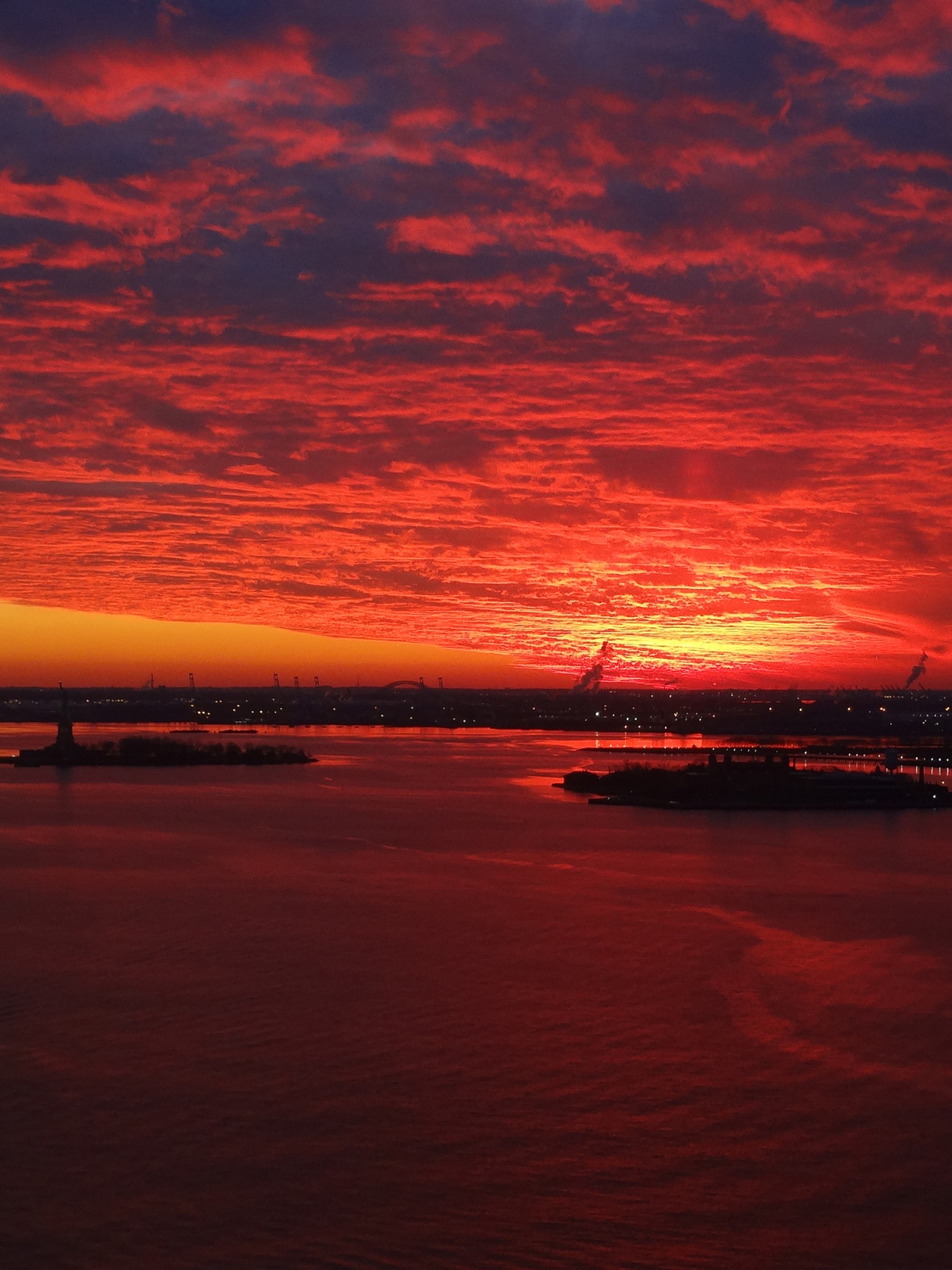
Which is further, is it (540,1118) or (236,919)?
(236,919)

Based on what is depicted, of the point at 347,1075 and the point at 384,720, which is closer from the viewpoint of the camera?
the point at 347,1075

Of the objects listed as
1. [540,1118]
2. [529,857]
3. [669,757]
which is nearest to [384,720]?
[669,757]

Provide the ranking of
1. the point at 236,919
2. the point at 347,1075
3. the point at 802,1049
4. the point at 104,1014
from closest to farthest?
the point at 347,1075
the point at 802,1049
the point at 104,1014
the point at 236,919

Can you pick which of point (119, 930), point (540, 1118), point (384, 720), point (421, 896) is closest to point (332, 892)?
point (421, 896)

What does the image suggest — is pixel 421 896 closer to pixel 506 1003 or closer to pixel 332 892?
pixel 332 892

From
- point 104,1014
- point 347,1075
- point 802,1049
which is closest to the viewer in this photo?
point 347,1075

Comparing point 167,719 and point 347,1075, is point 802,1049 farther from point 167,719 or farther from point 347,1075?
point 167,719
